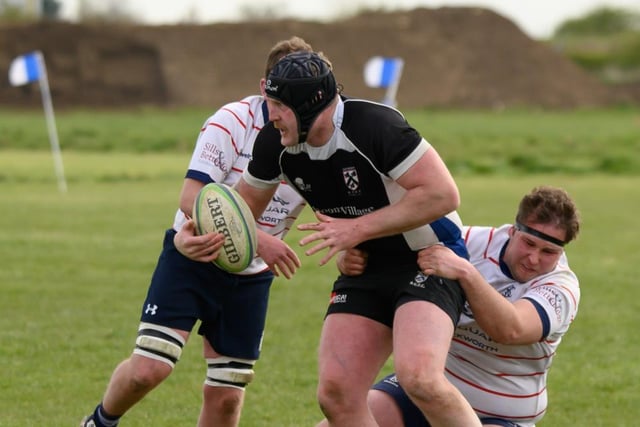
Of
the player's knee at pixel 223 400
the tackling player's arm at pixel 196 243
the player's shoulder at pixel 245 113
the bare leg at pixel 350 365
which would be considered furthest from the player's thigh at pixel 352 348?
the player's shoulder at pixel 245 113

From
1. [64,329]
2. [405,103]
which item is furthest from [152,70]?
[64,329]

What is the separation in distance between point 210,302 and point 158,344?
0.37 m

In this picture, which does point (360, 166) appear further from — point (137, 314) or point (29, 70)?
point (29, 70)

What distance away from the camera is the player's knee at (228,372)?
5.95 metres

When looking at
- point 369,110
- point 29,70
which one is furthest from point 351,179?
point 29,70

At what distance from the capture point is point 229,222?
17.3 feet

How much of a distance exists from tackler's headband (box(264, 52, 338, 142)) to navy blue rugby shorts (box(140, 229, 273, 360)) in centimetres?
120

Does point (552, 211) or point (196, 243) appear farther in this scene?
point (196, 243)

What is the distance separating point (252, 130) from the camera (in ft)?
19.3

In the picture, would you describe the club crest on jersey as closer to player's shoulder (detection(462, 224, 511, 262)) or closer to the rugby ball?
the rugby ball

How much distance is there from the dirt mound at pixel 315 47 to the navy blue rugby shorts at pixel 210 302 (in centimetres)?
4809

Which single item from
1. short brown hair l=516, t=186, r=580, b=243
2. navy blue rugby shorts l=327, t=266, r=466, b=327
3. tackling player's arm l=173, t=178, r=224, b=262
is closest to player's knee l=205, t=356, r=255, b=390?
tackling player's arm l=173, t=178, r=224, b=262

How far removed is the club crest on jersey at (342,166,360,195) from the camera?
499 centimetres

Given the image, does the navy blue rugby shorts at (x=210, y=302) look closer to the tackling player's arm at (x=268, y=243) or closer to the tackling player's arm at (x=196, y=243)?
the tackling player's arm at (x=196, y=243)
